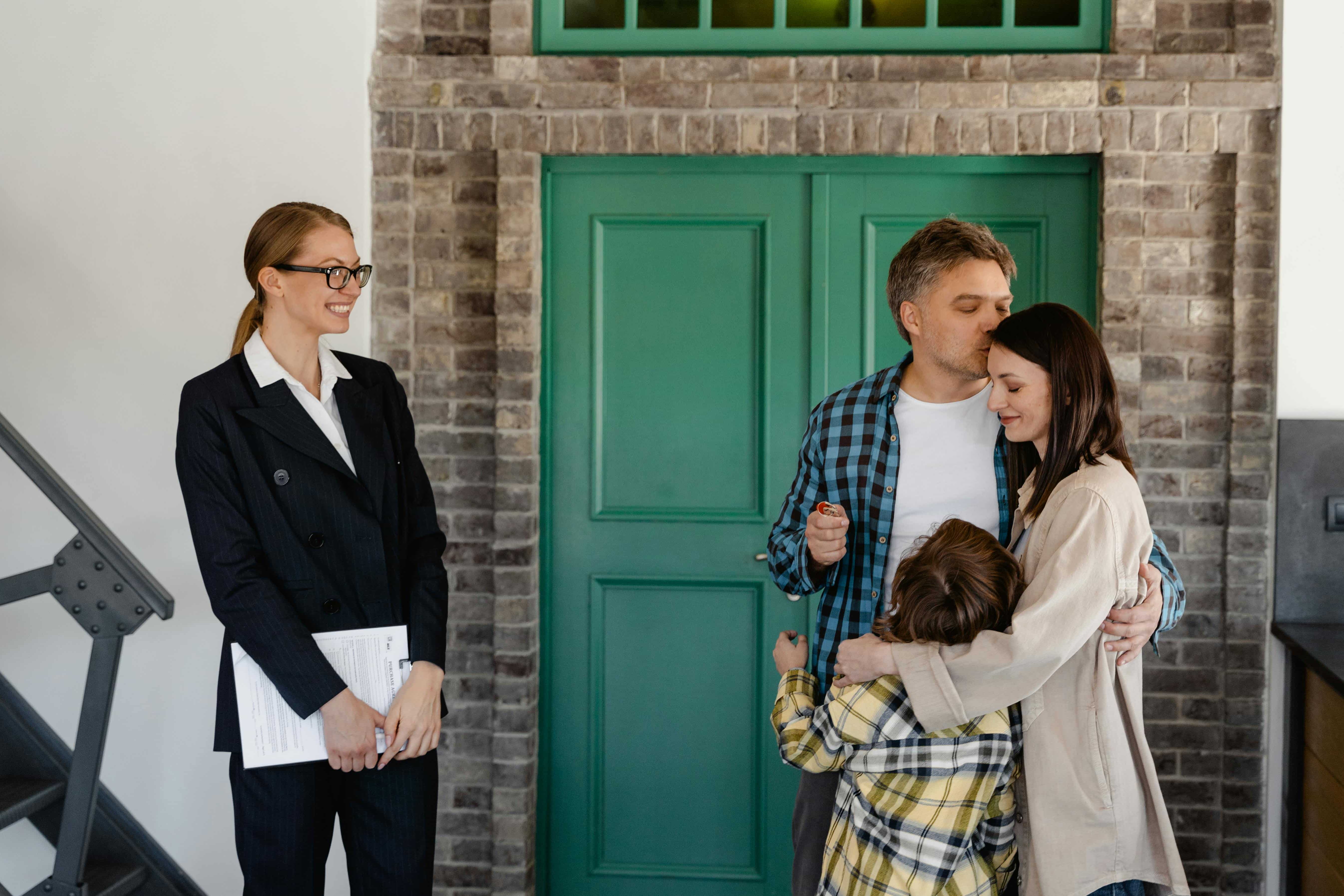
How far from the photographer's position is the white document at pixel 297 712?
6.04 ft

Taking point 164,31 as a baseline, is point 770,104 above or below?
below

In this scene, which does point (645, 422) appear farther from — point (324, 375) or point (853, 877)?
point (853, 877)

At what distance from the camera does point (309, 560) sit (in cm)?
191

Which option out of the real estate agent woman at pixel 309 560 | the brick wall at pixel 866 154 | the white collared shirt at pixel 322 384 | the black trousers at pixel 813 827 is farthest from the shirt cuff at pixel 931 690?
the brick wall at pixel 866 154

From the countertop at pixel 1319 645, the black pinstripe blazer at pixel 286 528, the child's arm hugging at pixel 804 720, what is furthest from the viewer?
the countertop at pixel 1319 645

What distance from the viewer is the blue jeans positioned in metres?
1.61

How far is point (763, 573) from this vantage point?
302cm

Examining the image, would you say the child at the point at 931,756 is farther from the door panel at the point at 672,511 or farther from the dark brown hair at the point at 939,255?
the door panel at the point at 672,511

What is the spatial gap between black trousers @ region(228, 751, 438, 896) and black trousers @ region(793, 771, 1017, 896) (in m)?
0.77

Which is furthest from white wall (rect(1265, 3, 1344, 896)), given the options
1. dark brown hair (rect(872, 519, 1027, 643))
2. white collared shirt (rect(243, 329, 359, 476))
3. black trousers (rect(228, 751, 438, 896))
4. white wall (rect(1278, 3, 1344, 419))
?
white collared shirt (rect(243, 329, 359, 476))

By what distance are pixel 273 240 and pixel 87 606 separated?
0.87 metres

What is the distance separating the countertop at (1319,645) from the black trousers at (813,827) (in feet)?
4.07

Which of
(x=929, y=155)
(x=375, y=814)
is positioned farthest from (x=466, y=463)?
(x=929, y=155)

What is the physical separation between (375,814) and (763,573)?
1.42 metres
